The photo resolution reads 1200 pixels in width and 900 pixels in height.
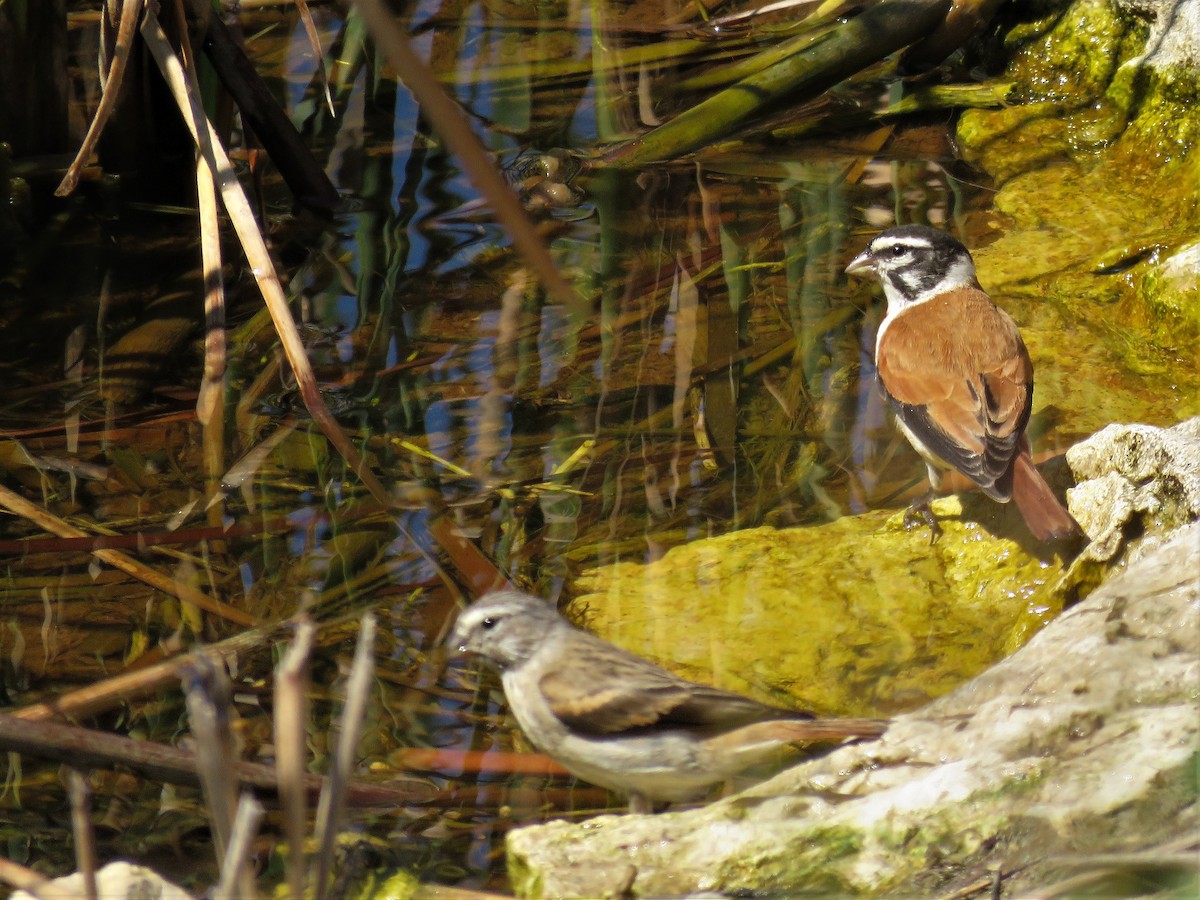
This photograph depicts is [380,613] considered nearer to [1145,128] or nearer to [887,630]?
[887,630]

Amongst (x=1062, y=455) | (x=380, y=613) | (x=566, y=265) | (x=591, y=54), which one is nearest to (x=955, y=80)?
(x=591, y=54)

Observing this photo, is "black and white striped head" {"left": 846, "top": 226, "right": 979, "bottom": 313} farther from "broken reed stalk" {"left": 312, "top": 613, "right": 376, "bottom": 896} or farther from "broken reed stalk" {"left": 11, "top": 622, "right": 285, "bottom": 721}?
"broken reed stalk" {"left": 312, "top": 613, "right": 376, "bottom": 896}

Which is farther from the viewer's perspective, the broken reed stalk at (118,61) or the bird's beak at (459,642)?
the broken reed stalk at (118,61)

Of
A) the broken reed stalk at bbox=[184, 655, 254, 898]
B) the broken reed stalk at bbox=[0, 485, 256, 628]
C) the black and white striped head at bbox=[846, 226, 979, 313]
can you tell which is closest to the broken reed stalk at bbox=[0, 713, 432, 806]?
the broken reed stalk at bbox=[0, 485, 256, 628]

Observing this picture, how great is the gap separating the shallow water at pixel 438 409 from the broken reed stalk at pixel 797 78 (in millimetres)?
174

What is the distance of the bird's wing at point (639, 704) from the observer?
379 cm

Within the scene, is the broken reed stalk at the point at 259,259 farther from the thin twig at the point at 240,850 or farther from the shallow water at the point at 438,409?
the thin twig at the point at 240,850

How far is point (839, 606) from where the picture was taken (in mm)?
4805

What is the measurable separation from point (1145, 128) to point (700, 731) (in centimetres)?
512

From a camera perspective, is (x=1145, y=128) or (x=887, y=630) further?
(x=1145, y=128)

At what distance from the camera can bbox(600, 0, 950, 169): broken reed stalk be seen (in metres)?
7.75

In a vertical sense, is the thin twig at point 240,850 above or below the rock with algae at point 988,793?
above

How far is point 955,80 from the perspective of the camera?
860 cm

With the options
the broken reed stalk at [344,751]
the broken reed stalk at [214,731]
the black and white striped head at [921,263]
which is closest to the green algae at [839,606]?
the black and white striped head at [921,263]
